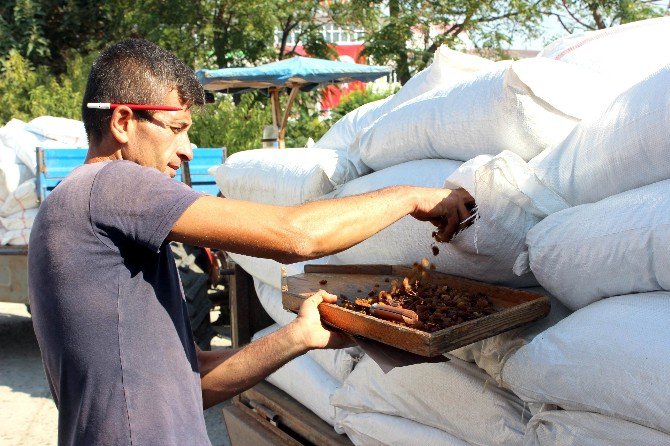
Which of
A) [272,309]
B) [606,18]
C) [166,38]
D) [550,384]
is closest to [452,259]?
[550,384]

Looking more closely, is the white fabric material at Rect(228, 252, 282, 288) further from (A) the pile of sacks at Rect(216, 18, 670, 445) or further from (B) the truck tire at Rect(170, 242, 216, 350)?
(B) the truck tire at Rect(170, 242, 216, 350)

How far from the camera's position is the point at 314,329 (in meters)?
1.67

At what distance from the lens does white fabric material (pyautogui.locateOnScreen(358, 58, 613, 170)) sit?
6.26 feet

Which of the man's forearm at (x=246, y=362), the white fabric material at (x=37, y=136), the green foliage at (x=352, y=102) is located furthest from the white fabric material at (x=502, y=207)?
the green foliage at (x=352, y=102)

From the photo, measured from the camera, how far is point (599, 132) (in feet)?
5.86

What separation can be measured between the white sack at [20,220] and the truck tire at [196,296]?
1129 mm

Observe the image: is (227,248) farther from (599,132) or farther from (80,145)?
(80,145)

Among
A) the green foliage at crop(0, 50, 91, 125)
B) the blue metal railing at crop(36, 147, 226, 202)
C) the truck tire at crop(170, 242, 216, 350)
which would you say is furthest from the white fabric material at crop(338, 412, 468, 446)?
the green foliage at crop(0, 50, 91, 125)

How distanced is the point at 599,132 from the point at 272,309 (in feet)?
5.47

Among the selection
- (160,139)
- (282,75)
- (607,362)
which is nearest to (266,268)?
(160,139)

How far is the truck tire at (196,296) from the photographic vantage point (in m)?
4.79

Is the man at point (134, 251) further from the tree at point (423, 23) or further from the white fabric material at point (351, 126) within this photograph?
the tree at point (423, 23)

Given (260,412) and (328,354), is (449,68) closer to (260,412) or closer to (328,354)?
(328,354)

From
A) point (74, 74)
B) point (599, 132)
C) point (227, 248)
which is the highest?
point (599, 132)
